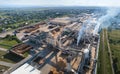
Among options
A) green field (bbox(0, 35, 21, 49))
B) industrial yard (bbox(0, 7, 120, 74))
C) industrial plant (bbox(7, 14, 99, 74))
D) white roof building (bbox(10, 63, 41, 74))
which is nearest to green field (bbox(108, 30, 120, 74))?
industrial yard (bbox(0, 7, 120, 74))

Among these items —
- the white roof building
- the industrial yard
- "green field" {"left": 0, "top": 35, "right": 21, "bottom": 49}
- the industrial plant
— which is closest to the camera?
the white roof building

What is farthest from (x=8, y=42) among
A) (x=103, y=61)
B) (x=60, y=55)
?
(x=103, y=61)

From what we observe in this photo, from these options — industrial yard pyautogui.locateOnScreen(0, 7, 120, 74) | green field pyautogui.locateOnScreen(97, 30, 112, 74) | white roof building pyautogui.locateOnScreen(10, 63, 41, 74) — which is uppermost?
white roof building pyautogui.locateOnScreen(10, 63, 41, 74)

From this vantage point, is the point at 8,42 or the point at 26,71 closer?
the point at 26,71

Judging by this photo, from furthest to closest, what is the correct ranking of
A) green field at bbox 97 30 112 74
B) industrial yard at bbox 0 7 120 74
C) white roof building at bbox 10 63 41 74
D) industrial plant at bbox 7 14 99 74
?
green field at bbox 97 30 112 74 < industrial yard at bbox 0 7 120 74 < industrial plant at bbox 7 14 99 74 < white roof building at bbox 10 63 41 74

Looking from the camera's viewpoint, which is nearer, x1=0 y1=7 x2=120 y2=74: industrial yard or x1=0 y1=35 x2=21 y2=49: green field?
x1=0 y1=7 x2=120 y2=74: industrial yard

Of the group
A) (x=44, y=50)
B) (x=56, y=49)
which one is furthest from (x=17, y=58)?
(x=56, y=49)

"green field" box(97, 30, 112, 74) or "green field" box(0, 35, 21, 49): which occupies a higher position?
"green field" box(0, 35, 21, 49)

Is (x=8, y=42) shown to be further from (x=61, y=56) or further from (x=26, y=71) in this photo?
(x=26, y=71)

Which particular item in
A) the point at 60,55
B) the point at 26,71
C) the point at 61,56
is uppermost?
the point at 26,71

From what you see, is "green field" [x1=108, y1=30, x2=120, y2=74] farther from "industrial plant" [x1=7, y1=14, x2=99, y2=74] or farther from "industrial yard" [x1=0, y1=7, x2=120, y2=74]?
"industrial plant" [x1=7, y1=14, x2=99, y2=74]

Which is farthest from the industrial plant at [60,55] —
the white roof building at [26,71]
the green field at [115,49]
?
the green field at [115,49]

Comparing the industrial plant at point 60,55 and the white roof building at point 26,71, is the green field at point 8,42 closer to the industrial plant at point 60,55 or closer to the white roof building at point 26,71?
the industrial plant at point 60,55
